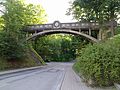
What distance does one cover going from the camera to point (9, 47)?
2702 cm

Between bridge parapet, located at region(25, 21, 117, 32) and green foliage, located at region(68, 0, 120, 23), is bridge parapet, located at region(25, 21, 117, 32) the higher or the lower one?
the lower one

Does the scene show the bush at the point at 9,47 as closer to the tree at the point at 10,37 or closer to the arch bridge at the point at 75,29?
the tree at the point at 10,37

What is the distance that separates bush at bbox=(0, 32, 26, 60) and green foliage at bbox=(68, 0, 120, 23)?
14425 millimetres

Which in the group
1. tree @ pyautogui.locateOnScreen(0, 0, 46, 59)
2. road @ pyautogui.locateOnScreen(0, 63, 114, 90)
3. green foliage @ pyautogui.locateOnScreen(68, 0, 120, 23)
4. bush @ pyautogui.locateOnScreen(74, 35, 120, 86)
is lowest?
road @ pyautogui.locateOnScreen(0, 63, 114, 90)

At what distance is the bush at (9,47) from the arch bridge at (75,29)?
14937mm

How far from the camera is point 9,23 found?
30375 millimetres

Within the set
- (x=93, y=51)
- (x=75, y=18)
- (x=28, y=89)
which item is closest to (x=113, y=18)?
(x=75, y=18)

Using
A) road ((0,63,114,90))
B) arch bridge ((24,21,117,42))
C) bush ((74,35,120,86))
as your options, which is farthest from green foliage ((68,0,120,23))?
bush ((74,35,120,86))

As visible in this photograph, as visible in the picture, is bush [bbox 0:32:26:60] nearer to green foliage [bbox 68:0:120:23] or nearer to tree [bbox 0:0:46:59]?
tree [bbox 0:0:46:59]

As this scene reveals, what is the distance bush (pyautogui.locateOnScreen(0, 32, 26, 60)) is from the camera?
26156mm

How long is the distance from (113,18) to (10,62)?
19.3m

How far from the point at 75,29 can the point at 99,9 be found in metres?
7.69

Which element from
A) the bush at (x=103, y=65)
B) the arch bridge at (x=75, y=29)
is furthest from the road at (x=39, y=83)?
the arch bridge at (x=75, y=29)

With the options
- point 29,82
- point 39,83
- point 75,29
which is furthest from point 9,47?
point 75,29
